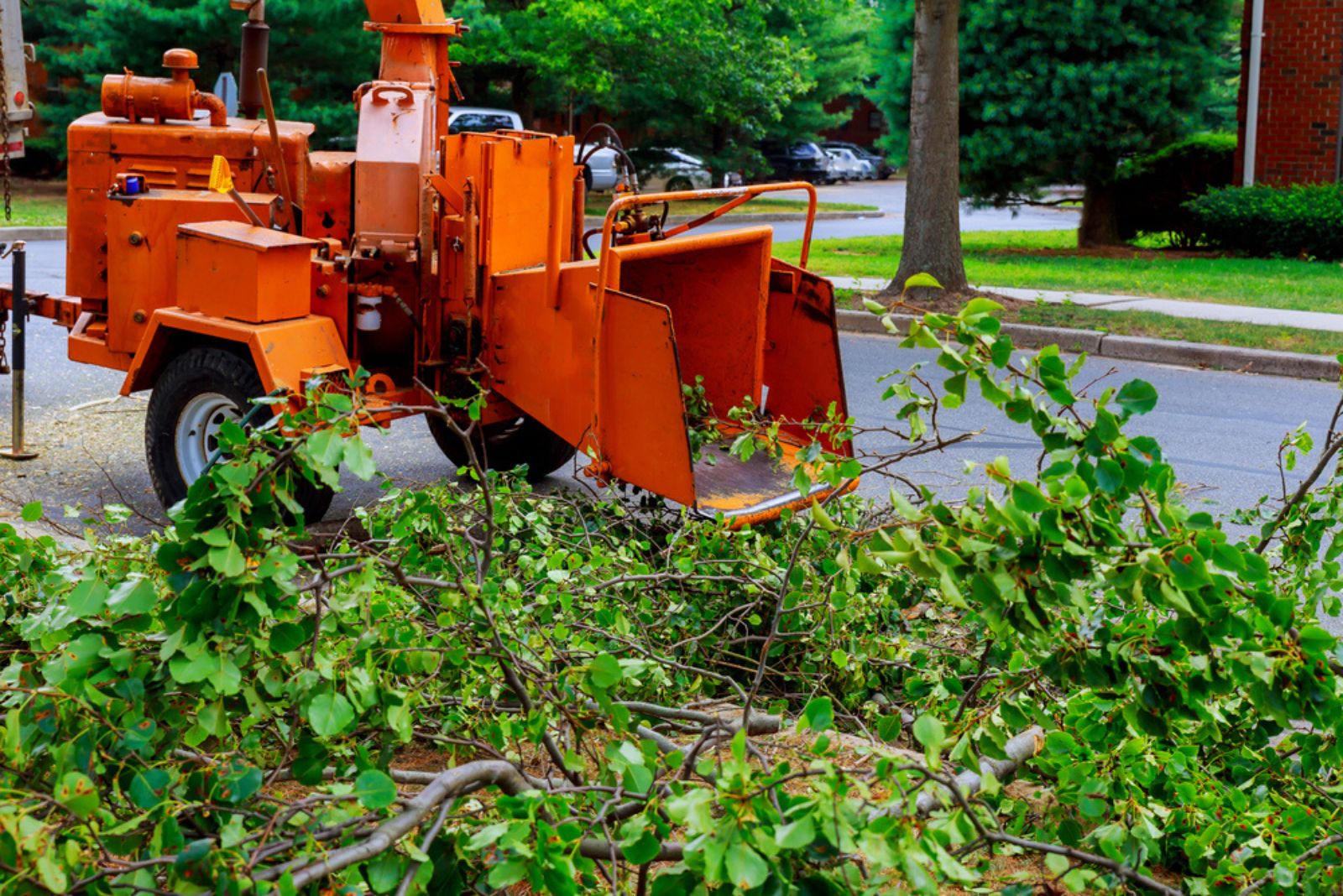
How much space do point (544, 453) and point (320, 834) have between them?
5409mm

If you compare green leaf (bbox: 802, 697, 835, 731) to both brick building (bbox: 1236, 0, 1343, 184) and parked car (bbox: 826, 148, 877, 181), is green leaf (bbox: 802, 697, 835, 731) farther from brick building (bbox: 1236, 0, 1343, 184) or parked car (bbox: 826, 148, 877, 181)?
parked car (bbox: 826, 148, 877, 181)

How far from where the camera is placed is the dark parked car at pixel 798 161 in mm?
49125

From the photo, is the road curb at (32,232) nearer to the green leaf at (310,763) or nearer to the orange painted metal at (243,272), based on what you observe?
the orange painted metal at (243,272)

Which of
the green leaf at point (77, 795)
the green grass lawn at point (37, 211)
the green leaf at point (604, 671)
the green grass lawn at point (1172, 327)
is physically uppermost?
the green grass lawn at point (37, 211)

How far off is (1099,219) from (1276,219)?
3197mm

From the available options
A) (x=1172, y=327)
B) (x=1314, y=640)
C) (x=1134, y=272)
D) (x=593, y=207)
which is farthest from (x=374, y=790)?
(x=593, y=207)

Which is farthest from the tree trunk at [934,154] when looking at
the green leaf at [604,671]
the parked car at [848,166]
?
the parked car at [848,166]

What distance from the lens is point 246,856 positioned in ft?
7.95

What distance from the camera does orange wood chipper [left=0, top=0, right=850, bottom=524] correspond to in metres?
6.05

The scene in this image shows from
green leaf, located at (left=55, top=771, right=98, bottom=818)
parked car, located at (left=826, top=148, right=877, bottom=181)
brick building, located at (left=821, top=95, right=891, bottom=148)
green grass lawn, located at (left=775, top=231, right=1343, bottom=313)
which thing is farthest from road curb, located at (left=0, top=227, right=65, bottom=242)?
brick building, located at (left=821, top=95, right=891, bottom=148)

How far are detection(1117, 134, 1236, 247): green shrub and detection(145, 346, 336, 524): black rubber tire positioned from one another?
697 inches

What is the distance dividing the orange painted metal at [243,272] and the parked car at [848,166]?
150 feet

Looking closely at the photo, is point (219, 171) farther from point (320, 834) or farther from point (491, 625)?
point (320, 834)

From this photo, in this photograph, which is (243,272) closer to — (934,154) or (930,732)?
(930,732)
